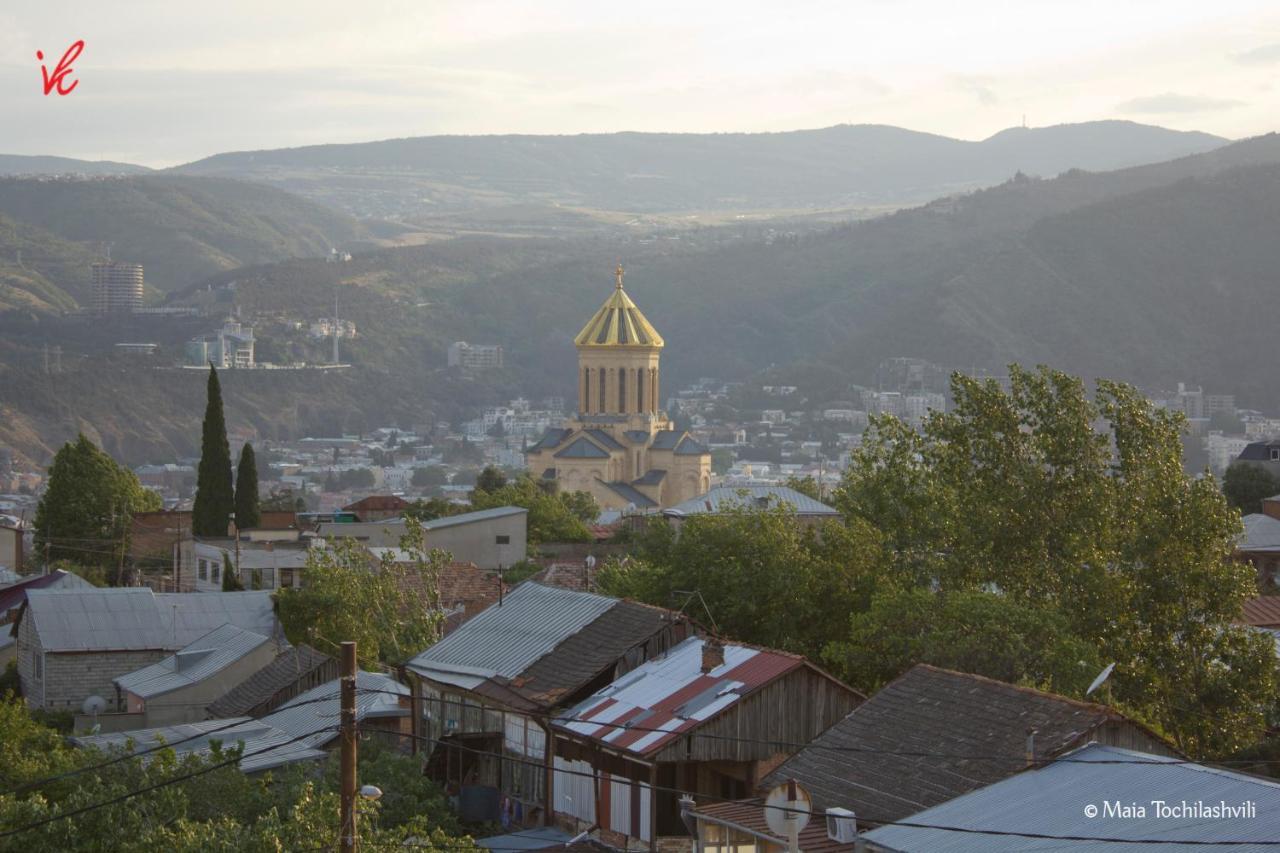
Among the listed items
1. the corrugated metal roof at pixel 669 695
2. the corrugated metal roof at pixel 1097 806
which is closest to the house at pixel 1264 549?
the corrugated metal roof at pixel 669 695

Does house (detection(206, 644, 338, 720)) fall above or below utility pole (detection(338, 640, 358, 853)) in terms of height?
below

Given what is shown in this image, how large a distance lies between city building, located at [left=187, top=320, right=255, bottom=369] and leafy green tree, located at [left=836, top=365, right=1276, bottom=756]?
484 feet

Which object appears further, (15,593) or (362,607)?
(15,593)

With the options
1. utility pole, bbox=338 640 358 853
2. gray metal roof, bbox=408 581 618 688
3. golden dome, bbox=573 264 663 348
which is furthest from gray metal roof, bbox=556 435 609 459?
utility pole, bbox=338 640 358 853

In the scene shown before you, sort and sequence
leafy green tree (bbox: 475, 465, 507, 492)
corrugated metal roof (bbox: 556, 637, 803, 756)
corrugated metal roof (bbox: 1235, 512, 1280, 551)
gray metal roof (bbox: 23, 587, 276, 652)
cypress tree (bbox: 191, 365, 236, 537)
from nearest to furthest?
corrugated metal roof (bbox: 556, 637, 803, 756), gray metal roof (bbox: 23, 587, 276, 652), corrugated metal roof (bbox: 1235, 512, 1280, 551), cypress tree (bbox: 191, 365, 236, 537), leafy green tree (bbox: 475, 465, 507, 492)

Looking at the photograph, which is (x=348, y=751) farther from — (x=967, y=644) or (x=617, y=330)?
(x=617, y=330)

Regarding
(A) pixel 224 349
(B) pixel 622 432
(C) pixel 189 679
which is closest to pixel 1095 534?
(C) pixel 189 679

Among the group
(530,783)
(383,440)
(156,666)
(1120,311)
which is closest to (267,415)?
(383,440)

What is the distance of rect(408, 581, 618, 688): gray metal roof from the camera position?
23.2 meters

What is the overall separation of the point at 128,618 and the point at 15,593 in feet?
26.7

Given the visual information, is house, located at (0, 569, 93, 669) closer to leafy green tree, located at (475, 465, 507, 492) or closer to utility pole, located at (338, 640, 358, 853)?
utility pole, located at (338, 640, 358, 853)

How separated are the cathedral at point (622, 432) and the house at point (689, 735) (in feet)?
197

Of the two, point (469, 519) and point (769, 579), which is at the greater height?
point (769, 579)

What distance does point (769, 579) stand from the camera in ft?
90.3
